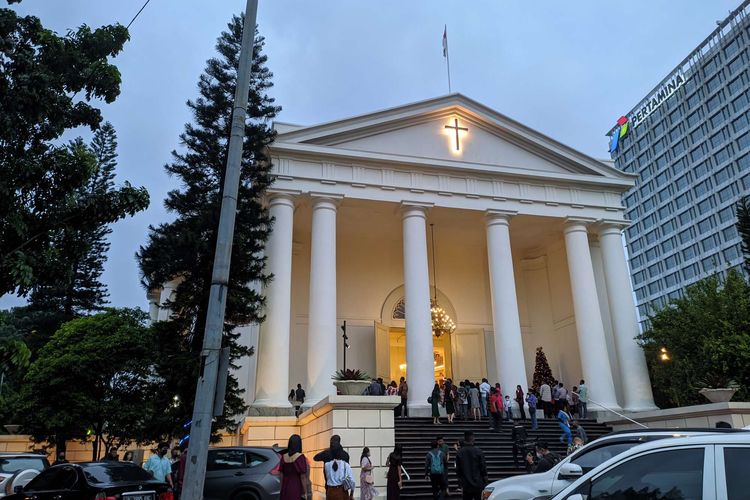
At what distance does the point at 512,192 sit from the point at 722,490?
→ 70.9 ft

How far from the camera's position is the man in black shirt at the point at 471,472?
9.54 meters

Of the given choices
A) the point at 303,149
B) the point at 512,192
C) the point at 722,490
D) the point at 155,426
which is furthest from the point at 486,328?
the point at 722,490

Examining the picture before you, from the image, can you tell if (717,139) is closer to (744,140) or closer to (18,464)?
(744,140)

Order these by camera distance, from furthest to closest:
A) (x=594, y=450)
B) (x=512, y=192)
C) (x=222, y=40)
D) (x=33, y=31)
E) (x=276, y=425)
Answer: (x=512, y=192), (x=222, y=40), (x=276, y=425), (x=33, y=31), (x=594, y=450)

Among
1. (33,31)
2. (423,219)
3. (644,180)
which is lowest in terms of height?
(33,31)

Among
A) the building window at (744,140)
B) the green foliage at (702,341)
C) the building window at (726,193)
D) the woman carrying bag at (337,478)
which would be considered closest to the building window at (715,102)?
the building window at (744,140)

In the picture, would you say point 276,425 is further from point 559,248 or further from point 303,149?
point 559,248

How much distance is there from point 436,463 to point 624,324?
590 inches

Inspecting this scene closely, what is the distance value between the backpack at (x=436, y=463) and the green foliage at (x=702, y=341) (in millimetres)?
10386

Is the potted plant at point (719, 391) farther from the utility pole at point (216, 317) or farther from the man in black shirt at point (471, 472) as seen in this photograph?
the utility pole at point (216, 317)

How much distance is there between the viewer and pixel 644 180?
271 ft

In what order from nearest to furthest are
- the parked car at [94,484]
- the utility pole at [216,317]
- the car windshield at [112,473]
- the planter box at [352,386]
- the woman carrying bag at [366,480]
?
the utility pole at [216,317]
the parked car at [94,484]
the car windshield at [112,473]
the woman carrying bag at [366,480]
the planter box at [352,386]

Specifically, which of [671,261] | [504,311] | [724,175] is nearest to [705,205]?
[724,175]

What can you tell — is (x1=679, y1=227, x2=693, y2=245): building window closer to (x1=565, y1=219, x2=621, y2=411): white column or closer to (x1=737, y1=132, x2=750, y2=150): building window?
(x1=737, y1=132, x2=750, y2=150): building window
